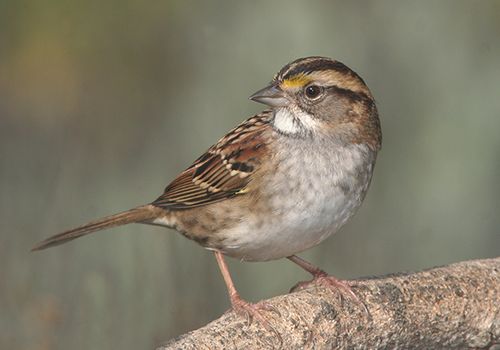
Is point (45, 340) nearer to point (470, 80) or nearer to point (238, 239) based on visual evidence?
point (238, 239)

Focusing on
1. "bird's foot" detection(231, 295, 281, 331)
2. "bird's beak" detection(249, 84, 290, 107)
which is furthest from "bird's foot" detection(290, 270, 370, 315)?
"bird's beak" detection(249, 84, 290, 107)

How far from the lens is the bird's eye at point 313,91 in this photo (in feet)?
15.0

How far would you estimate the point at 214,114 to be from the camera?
6.52m

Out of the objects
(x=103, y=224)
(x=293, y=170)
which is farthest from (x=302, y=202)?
(x=103, y=224)

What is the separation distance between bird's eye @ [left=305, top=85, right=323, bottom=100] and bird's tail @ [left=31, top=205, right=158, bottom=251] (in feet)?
2.91

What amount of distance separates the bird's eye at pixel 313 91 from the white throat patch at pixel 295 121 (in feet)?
0.26

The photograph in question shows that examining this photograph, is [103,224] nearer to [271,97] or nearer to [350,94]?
[271,97]

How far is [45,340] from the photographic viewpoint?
15.6ft

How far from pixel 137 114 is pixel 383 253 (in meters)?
1.60

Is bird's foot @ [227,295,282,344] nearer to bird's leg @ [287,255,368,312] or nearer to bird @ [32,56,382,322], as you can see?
bird @ [32,56,382,322]

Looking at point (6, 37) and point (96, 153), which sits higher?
point (6, 37)

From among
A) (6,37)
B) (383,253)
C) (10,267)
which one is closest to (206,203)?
(10,267)

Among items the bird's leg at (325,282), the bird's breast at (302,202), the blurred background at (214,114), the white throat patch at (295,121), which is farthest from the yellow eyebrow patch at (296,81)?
the blurred background at (214,114)

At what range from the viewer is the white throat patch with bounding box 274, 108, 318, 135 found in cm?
460
